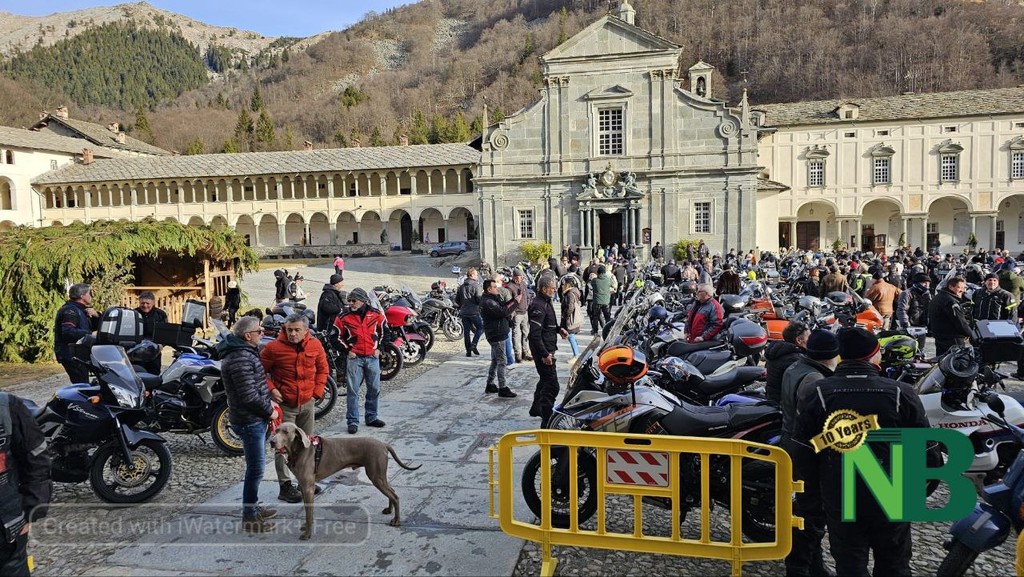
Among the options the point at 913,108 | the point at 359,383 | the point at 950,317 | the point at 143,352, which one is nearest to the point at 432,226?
the point at 913,108

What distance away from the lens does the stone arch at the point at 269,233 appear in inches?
2129

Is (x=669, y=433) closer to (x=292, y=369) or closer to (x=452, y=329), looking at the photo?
(x=292, y=369)

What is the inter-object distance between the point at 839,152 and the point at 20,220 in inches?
2458

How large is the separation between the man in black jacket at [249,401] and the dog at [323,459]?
0.42 metres

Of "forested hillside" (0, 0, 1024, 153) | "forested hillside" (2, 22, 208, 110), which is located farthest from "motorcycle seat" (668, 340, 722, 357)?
"forested hillside" (2, 22, 208, 110)

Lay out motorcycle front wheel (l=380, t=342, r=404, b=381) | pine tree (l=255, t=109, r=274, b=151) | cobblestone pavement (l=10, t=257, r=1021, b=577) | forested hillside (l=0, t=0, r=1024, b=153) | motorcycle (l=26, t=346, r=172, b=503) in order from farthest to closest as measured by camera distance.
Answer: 1. pine tree (l=255, t=109, r=274, b=151)
2. forested hillside (l=0, t=0, r=1024, b=153)
3. motorcycle front wheel (l=380, t=342, r=404, b=381)
4. motorcycle (l=26, t=346, r=172, b=503)
5. cobblestone pavement (l=10, t=257, r=1021, b=577)

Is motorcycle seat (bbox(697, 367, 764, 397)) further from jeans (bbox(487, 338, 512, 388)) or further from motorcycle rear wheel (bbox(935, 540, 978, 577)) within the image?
jeans (bbox(487, 338, 512, 388))

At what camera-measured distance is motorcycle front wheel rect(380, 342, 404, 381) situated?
1005 cm

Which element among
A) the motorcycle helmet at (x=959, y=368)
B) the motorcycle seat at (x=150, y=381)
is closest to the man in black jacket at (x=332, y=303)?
the motorcycle seat at (x=150, y=381)

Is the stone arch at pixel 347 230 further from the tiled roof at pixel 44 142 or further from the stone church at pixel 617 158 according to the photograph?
the tiled roof at pixel 44 142

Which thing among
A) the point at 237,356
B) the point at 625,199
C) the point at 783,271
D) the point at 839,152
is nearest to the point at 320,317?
the point at 237,356

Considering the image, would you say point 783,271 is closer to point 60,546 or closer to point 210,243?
point 210,243

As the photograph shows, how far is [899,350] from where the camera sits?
633 cm

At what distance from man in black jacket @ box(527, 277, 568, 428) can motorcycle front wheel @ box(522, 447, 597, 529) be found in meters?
2.22
